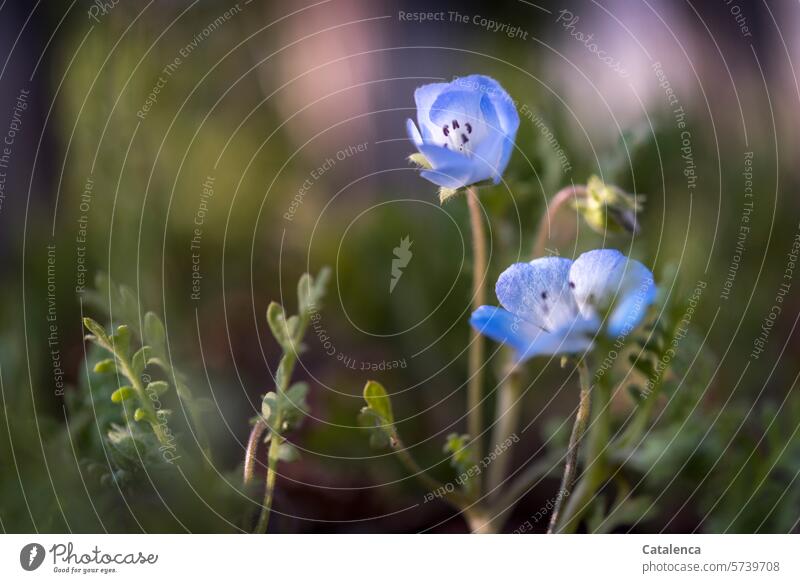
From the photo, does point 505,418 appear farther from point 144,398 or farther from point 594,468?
point 144,398

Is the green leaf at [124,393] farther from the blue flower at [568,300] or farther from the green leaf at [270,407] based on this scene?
the blue flower at [568,300]

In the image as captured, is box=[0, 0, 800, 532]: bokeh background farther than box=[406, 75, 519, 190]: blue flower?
Yes

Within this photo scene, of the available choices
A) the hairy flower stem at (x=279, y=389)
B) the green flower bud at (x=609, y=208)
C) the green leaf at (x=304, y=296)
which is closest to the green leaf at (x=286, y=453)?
the hairy flower stem at (x=279, y=389)

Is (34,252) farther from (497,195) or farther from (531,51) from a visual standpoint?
(531,51)
